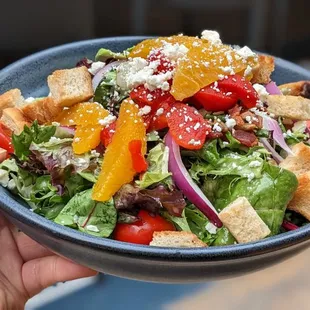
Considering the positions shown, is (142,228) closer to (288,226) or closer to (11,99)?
(288,226)

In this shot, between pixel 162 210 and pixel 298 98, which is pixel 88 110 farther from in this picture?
pixel 298 98

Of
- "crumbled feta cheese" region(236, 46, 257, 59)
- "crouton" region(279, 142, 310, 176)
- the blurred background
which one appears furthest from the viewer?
the blurred background

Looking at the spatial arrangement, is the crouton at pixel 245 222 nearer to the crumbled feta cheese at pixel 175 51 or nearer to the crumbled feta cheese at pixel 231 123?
the crumbled feta cheese at pixel 231 123

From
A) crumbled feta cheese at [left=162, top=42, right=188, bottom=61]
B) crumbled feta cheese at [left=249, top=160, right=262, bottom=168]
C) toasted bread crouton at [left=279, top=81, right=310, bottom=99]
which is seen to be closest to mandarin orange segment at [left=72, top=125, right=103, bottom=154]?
crumbled feta cheese at [left=162, top=42, right=188, bottom=61]

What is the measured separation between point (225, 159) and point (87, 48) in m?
0.63

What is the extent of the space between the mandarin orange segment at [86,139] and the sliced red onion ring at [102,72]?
6.4 inches

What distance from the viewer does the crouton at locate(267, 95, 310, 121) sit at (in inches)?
56.4

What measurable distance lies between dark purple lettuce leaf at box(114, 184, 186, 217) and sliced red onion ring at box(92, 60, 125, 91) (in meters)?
0.33

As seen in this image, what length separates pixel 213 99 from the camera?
1.36 meters

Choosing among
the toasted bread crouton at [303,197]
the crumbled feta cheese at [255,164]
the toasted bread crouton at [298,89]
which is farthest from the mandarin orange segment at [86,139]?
the toasted bread crouton at [298,89]

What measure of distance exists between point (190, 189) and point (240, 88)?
25 cm

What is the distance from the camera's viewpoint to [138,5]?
12.7ft

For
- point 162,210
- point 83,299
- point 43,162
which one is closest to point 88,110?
point 43,162

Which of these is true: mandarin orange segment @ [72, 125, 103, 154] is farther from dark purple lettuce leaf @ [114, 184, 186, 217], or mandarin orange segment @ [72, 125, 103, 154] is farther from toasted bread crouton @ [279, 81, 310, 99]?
toasted bread crouton @ [279, 81, 310, 99]
